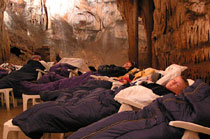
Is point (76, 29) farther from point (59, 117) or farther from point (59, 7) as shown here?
point (59, 117)

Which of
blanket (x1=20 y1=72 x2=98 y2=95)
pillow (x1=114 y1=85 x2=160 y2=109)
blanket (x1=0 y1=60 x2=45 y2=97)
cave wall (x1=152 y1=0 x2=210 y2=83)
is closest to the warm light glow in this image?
blanket (x1=0 y1=60 x2=45 y2=97)

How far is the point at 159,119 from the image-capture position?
4.50 ft

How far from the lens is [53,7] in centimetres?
1037

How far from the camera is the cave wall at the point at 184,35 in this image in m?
2.65

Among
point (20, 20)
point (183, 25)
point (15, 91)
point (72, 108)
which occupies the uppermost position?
point (20, 20)

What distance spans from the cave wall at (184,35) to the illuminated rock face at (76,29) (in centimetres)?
564

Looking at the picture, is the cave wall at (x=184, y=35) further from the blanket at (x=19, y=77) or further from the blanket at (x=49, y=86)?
the blanket at (x=19, y=77)

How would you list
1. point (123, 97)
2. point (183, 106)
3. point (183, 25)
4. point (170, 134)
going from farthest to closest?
point (183, 25), point (123, 97), point (183, 106), point (170, 134)

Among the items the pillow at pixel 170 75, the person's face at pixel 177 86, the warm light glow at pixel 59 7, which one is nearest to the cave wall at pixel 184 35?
the pillow at pixel 170 75

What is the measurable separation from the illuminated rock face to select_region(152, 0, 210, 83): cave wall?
5637 millimetres

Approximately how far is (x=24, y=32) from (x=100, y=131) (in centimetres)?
957

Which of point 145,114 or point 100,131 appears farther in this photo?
point 145,114

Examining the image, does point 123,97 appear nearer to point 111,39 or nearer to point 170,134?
point 170,134

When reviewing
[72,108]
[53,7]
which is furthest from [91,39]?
[72,108]
